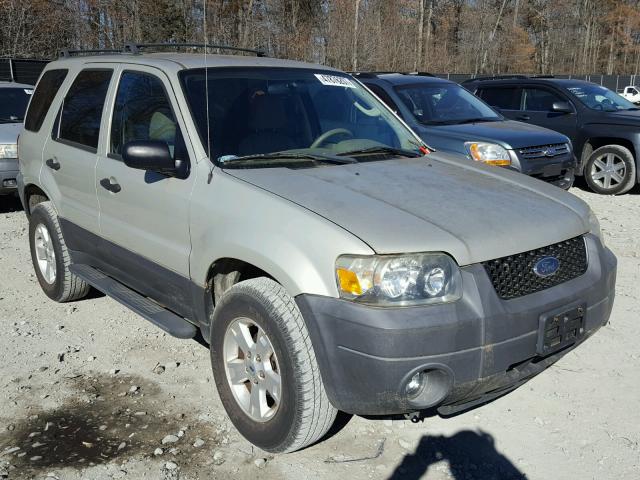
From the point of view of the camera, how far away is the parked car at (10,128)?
27.1 feet

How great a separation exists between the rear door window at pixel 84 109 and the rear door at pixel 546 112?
7.63m

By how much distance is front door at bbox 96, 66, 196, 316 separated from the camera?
352 centimetres

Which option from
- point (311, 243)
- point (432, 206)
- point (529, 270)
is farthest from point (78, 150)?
point (529, 270)

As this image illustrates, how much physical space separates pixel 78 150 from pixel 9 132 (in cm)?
493

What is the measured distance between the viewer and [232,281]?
3.39 m

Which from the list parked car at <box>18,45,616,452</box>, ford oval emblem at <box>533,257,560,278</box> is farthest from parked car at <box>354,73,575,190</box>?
ford oval emblem at <box>533,257,560,278</box>

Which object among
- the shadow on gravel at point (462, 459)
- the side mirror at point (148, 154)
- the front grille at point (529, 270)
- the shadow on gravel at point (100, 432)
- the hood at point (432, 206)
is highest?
the side mirror at point (148, 154)

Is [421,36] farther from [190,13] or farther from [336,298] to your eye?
[336,298]

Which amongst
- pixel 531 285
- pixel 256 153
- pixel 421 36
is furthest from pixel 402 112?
pixel 421 36

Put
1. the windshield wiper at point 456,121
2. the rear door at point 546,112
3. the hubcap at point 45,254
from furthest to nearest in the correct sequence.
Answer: the rear door at point 546,112 → the windshield wiper at point 456,121 → the hubcap at point 45,254

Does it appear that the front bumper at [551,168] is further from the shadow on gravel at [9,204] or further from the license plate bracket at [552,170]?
the shadow on gravel at [9,204]

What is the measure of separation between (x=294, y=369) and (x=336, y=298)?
0.38 meters

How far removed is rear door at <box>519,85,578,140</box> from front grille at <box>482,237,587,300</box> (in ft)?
24.7

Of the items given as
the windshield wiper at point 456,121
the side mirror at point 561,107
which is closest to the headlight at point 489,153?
the windshield wiper at point 456,121
